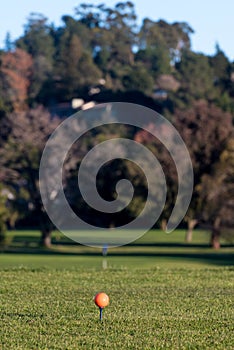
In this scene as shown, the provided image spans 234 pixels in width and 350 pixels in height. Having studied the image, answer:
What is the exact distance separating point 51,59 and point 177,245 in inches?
2781

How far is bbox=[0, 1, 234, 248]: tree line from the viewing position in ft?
183

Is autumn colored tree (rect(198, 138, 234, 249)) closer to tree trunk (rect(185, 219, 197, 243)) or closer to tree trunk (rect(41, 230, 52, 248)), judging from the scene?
tree trunk (rect(185, 219, 197, 243))

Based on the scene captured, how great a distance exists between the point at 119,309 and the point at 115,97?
7380 centimetres

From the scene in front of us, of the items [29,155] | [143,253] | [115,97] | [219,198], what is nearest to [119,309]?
[143,253]

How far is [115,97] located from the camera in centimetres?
8731

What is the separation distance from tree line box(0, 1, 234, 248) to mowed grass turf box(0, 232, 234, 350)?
3167cm

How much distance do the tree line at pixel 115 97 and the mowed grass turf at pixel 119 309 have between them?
31672 millimetres

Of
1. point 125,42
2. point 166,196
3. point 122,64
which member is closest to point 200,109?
point 166,196

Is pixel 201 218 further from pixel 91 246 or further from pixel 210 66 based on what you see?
pixel 210 66

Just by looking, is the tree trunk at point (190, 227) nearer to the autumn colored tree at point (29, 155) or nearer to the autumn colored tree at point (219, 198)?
the autumn colored tree at point (219, 198)

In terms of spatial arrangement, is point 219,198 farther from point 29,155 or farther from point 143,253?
point 29,155

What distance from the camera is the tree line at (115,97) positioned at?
55.9 metres

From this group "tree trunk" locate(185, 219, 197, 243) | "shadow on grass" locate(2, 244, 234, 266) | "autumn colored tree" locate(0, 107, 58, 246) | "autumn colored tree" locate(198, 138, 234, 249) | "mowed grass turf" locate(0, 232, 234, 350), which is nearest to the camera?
"mowed grass turf" locate(0, 232, 234, 350)

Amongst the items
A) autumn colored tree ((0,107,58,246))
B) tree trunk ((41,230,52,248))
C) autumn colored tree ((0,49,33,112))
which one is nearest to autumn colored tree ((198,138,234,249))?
tree trunk ((41,230,52,248))
